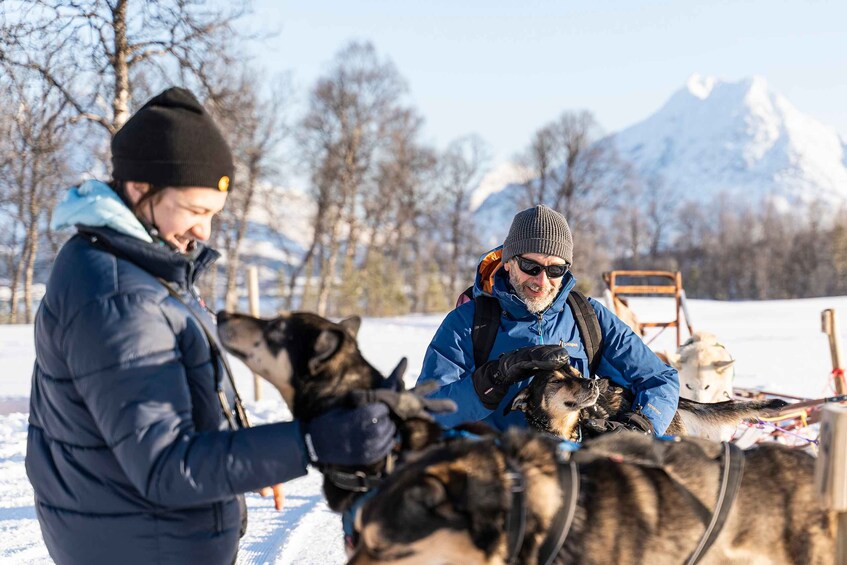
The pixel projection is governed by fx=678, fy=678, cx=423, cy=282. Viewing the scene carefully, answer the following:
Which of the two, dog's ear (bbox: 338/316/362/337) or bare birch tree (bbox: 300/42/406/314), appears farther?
bare birch tree (bbox: 300/42/406/314)

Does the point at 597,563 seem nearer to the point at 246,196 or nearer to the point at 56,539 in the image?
the point at 56,539

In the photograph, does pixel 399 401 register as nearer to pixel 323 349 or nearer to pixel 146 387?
pixel 323 349

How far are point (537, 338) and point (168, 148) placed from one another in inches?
92.4

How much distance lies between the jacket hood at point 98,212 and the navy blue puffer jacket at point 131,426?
3 cm

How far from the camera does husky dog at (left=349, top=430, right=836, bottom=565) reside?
1.80 metres

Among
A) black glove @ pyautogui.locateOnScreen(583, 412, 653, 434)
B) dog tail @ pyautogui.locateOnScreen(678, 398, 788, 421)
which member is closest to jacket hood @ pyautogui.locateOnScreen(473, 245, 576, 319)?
black glove @ pyautogui.locateOnScreen(583, 412, 653, 434)

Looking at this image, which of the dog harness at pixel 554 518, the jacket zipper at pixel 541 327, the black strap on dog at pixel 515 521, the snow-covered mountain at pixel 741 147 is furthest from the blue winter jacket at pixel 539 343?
the snow-covered mountain at pixel 741 147

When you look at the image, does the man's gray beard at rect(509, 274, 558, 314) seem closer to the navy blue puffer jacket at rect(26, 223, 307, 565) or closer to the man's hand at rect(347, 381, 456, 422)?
the man's hand at rect(347, 381, 456, 422)

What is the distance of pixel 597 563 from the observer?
195 cm

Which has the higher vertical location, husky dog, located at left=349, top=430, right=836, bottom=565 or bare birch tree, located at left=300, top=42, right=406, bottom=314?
bare birch tree, located at left=300, top=42, right=406, bottom=314

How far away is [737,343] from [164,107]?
60.0 ft

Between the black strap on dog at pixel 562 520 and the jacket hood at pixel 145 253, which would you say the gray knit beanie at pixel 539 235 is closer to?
the black strap on dog at pixel 562 520

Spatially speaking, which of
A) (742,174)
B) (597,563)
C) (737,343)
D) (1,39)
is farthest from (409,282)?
(742,174)

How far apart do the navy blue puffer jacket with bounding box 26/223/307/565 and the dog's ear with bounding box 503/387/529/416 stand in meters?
1.96
